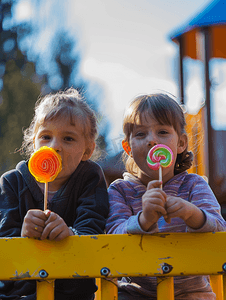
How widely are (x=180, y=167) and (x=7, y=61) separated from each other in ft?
46.0

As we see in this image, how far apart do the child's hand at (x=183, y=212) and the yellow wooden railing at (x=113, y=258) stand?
2.9 inches

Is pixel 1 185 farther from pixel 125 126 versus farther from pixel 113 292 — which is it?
pixel 113 292

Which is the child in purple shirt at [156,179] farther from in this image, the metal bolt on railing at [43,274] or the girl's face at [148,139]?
the metal bolt on railing at [43,274]

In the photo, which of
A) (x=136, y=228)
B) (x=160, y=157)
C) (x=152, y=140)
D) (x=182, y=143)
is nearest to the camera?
(x=136, y=228)

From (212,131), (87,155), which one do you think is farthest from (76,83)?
(87,155)

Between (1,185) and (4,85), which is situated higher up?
(4,85)

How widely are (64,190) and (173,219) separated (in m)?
0.62

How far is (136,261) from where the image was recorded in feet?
4.49

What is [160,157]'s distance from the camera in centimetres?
169

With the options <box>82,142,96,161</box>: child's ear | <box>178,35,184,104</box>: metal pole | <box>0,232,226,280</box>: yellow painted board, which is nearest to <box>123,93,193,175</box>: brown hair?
<box>82,142,96,161</box>: child's ear

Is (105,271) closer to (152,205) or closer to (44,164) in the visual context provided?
(152,205)

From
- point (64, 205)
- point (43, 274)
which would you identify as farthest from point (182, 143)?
point (43, 274)

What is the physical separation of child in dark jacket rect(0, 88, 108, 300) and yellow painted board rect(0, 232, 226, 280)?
1.24ft

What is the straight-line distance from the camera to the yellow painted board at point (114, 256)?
4.47ft
